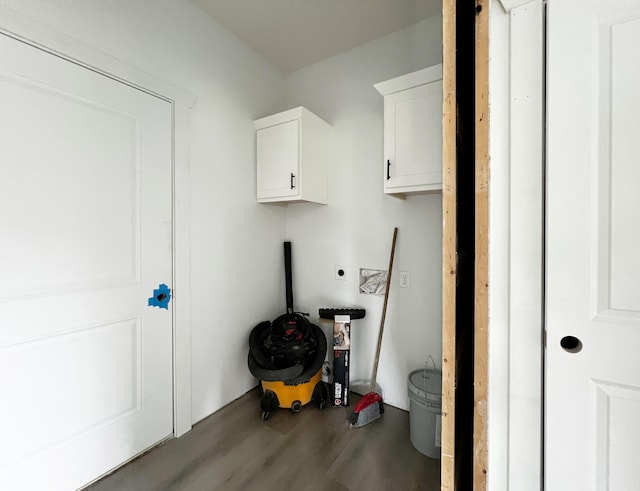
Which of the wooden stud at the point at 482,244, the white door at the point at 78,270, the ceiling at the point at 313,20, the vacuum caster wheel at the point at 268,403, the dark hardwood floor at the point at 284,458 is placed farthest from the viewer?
the vacuum caster wheel at the point at 268,403

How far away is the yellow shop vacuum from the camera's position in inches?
73.2

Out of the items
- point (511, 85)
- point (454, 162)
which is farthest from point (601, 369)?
point (511, 85)

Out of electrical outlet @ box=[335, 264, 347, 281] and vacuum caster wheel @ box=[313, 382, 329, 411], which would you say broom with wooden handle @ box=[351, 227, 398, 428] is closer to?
vacuum caster wheel @ box=[313, 382, 329, 411]

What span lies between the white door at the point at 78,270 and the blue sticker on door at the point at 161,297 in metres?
0.02

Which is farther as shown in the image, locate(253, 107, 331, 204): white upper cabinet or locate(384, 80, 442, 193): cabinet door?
locate(253, 107, 331, 204): white upper cabinet

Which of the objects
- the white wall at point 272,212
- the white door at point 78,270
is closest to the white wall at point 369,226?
the white wall at point 272,212

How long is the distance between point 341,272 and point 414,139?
1131 millimetres

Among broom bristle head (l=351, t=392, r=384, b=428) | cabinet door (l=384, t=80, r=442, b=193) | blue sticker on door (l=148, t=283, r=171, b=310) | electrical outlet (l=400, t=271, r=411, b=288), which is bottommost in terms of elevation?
broom bristle head (l=351, t=392, r=384, b=428)

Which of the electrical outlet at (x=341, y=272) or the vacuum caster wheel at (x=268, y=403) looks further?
the electrical outlet at (x=341, y=272)

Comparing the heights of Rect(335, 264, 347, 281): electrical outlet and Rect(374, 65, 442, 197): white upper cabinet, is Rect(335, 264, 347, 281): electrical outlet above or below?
below

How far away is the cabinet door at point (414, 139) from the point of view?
1583 millimetres

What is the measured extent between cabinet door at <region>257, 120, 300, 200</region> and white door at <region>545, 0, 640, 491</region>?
1.50m

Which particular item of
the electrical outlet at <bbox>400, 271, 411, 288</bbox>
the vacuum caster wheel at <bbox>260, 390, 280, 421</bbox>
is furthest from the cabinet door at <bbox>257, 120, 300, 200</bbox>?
the vacuum caster wheel at <bbox>260, 390, 280, 421</bbox>

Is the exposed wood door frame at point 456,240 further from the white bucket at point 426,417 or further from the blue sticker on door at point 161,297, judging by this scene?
the blue sticker on door at point 161,297
